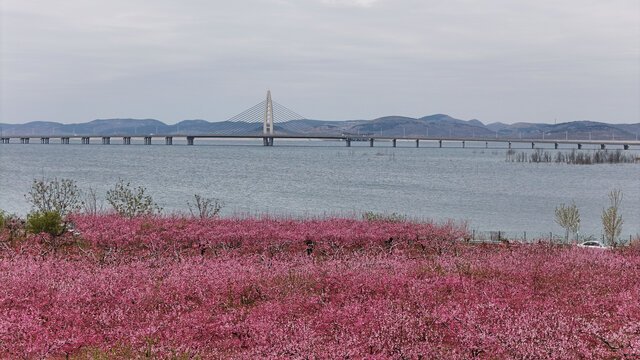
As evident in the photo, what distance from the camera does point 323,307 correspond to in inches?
424

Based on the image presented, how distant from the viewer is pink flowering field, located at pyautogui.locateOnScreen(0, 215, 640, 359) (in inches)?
334

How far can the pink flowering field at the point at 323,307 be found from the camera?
849 centimetres


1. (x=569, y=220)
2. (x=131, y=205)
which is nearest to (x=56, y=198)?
(x=131, y=205)

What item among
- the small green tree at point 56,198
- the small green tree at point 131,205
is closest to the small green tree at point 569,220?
the small green tree at point 131,205

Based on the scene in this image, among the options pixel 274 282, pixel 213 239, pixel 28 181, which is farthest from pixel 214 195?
pixel 274 282

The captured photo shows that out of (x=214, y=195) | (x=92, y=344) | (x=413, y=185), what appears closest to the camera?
(x=92, y=344)

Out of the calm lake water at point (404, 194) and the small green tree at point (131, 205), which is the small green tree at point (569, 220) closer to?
the calm lake water at point (404, 194)

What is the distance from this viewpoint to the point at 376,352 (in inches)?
337

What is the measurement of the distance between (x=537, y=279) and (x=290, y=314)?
18.1ft

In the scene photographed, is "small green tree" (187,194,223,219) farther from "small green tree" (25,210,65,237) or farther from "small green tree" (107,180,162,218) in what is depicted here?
"small green tree" (25,210,65,237)

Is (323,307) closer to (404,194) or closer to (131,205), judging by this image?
(131,205)

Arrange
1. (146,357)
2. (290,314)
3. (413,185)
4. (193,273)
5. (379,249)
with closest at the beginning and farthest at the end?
(146,357), (290,314), (193,273), (379,249), (413,185)

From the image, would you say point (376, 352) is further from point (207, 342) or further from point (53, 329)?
point (53, 329)

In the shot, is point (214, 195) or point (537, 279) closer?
point (537, 279)
